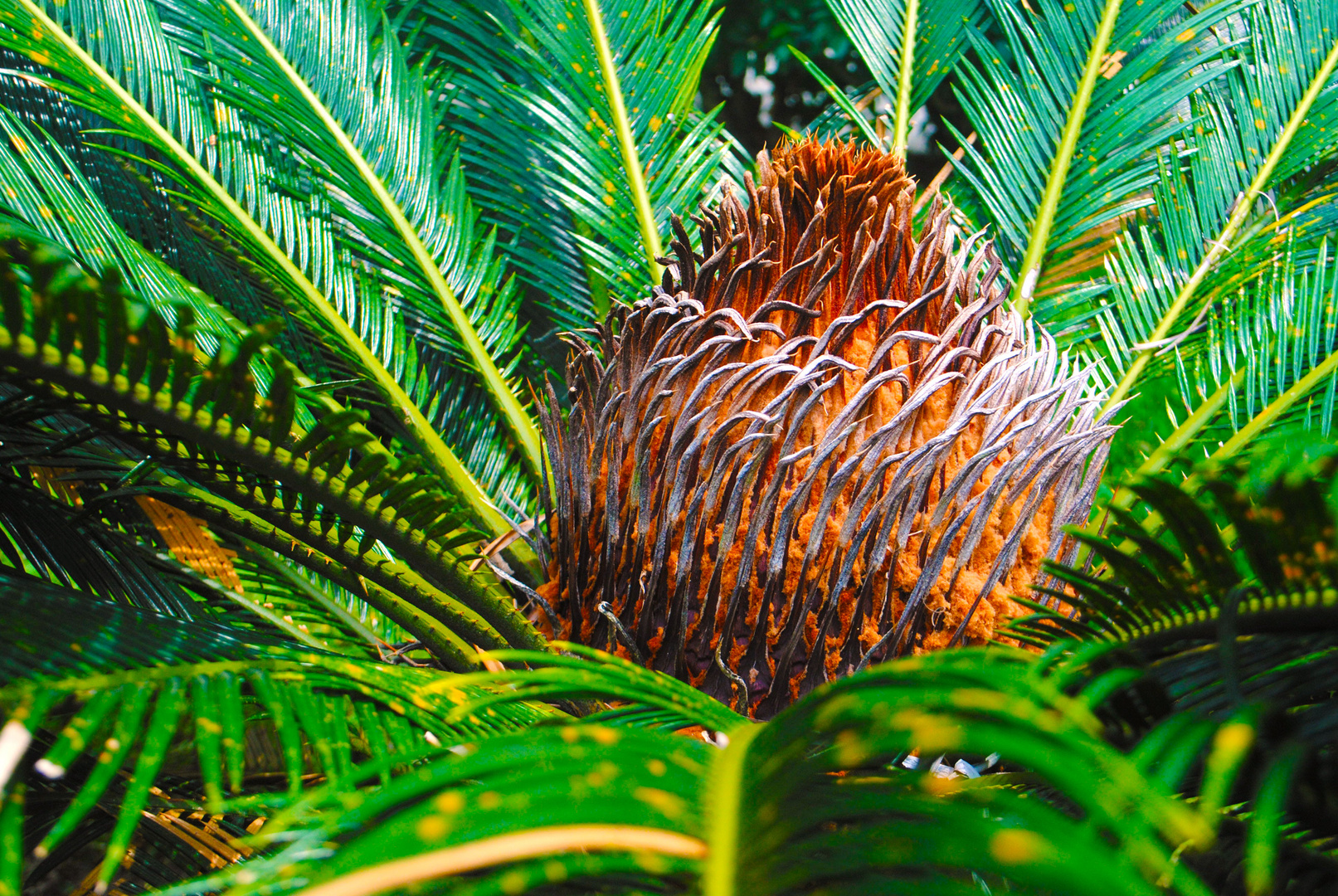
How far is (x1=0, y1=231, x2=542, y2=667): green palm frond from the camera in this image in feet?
2.08

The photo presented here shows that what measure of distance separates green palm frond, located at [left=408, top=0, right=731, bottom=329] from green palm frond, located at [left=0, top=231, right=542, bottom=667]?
79 centimetres

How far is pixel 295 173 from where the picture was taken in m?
1.57

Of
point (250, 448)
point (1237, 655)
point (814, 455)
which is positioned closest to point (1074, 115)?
point (814, 455)

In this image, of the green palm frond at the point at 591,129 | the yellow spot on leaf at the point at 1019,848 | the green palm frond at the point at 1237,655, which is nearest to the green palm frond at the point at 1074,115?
the green palm frond at the point at 591,129

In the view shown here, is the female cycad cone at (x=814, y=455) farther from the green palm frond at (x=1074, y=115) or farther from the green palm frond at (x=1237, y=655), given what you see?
the green palm frond at (x=1074, y=115)

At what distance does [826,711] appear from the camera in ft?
1.33

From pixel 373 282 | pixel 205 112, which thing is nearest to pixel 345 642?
pixel 373 282

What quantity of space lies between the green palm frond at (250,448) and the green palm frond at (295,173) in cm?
36

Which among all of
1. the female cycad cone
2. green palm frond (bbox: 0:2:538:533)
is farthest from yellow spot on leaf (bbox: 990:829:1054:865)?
green palm frond (bbox: 0:2:538:533)

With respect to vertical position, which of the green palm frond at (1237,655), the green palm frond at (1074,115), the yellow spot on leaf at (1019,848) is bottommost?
the yellow spot on leaf at (1019,848)

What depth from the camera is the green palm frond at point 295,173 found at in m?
1.30

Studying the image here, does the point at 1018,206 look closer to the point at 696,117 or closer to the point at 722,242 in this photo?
the point at 696,117

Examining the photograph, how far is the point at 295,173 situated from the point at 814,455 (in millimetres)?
1096

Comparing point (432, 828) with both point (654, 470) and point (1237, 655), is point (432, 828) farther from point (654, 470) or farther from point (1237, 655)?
point (654, 470)
